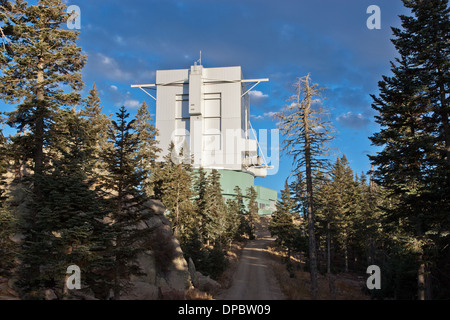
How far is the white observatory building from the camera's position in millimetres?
77938

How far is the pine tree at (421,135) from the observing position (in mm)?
16141

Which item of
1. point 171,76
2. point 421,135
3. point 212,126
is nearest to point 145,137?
point 421,135

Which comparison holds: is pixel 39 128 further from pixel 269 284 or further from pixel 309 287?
pixel 309 287

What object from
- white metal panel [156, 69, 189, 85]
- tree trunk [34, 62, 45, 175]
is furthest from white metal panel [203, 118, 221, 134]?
tree trunk [34, 62, 45, 175]

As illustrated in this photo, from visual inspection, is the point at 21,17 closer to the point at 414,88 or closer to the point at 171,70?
the point at 414,88

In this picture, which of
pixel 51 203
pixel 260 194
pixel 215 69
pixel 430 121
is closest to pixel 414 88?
pixel 430 121

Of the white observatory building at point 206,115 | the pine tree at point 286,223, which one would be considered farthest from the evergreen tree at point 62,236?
the white observatory building at point 206,115

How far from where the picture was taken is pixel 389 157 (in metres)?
17.5

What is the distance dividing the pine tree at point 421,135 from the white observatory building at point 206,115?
5983cm

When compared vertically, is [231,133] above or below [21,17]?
above

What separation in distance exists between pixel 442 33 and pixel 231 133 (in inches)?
2446

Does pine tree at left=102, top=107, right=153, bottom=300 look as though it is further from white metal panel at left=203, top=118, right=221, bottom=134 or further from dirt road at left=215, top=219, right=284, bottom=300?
white metal panel at left=203, top=118, right=221, bottom=134

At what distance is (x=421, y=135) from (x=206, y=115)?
68.3 metres

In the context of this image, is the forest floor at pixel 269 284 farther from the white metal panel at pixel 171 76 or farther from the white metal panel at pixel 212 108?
the white metal panel at pixel 171 76
